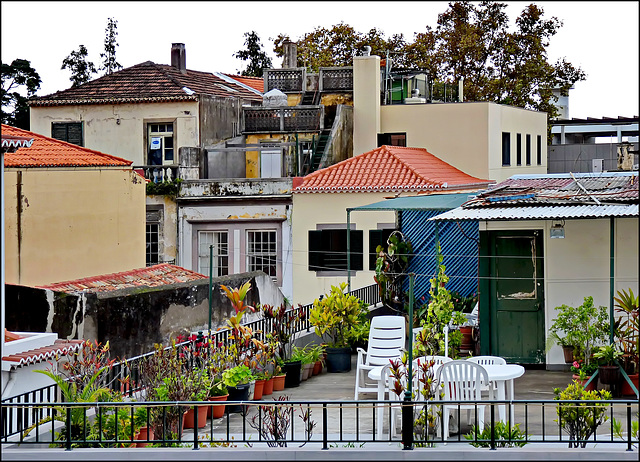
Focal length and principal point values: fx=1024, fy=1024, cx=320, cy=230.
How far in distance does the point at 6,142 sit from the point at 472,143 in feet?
73.9

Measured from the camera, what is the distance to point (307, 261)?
91.3 feet

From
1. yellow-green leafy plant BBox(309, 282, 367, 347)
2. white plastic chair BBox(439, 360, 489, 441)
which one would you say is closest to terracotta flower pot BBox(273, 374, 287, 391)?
yellow-green leafy plant BBox(309, 282, 367, 347)

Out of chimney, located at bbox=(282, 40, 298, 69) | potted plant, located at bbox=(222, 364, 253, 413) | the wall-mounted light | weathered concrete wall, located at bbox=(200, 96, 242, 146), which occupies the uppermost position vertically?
chimney, located at bbox=(282, 40, 298, 69)

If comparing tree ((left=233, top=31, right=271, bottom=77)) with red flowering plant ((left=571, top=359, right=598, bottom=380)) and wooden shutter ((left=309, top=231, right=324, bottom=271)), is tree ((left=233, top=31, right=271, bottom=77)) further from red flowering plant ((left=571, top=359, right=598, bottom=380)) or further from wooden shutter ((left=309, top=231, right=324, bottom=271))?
red flowering plant ((left=571, top=359, right=598, bottom=380))

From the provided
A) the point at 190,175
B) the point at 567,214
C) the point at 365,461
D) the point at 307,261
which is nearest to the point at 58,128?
the point at 190,175

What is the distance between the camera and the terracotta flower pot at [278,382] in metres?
14.3

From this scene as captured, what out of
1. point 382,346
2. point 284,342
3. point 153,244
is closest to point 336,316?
point 284,342

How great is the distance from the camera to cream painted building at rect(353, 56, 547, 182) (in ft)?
107

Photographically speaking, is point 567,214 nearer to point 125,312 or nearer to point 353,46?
point 125,312

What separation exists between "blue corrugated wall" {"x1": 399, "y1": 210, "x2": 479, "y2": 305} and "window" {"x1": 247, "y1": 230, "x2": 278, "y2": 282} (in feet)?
26.7

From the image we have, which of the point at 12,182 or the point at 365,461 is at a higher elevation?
the point at 12,182

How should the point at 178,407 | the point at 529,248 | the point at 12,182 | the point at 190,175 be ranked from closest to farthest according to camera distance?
the point at 178,407, the point at 529,248, the point at 12,182, the point at 190,175

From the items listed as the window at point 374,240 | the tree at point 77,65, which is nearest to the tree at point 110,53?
the tree at point 77,65

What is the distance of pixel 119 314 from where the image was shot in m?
13.8
